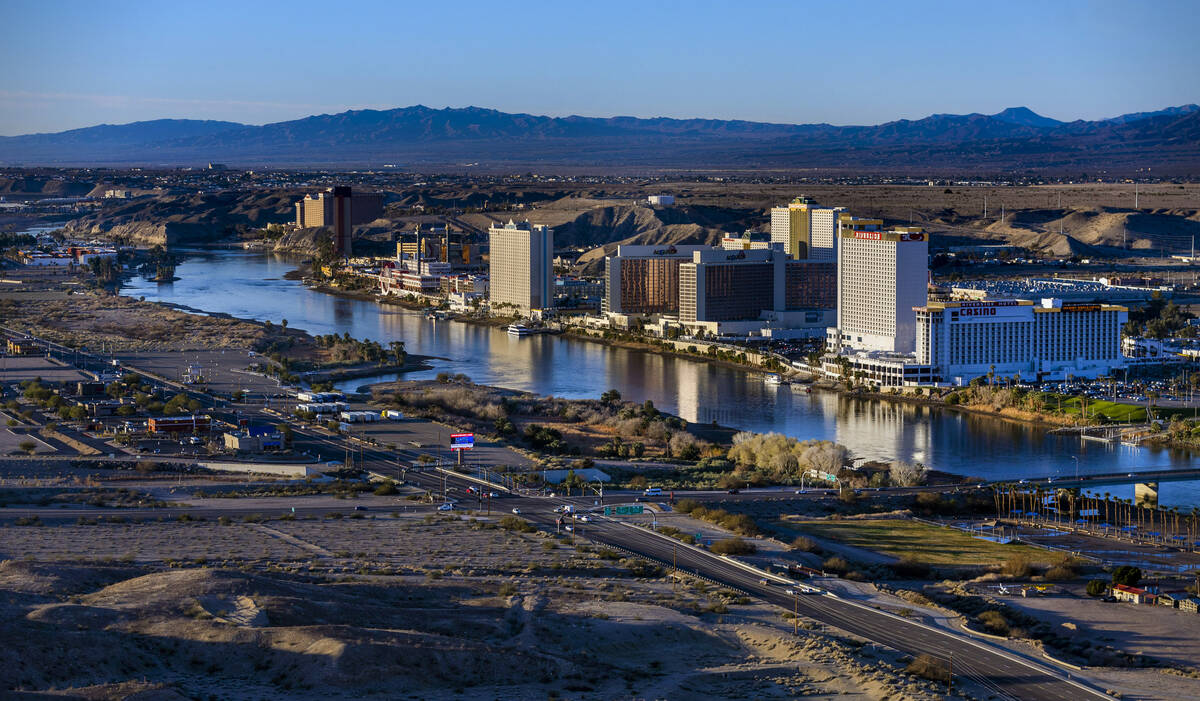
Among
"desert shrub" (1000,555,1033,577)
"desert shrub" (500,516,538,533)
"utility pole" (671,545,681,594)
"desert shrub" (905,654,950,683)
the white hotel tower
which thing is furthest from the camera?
the white hotel tower

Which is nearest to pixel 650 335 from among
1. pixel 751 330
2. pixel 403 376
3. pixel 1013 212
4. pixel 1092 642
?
pixel 751 330

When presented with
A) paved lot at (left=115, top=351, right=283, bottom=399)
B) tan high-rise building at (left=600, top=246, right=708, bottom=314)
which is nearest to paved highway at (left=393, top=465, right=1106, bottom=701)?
paved lot at (left=115, top=351, right=283, bottom=399)

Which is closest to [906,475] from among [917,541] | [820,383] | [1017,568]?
[917,541]

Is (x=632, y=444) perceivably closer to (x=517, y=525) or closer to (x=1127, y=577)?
(x=517, y=525)

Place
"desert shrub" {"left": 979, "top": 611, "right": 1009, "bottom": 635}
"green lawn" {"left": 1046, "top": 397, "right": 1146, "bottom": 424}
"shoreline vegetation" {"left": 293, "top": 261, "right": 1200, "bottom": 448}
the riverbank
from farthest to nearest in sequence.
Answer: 1. the riverbank
2. "green lawn" {"left": 1046, "top": 397, "right": 1146, "bottom": 424}
3. "shoreline vegetation" {"left": 293, "top": 261, "right": 1200, "bottom": 448}
4. "desert shrub" {"left": 979, "top": 611, "right": 1009, "bottom": 635}

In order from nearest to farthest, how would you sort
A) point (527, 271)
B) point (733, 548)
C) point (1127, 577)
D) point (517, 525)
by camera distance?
point (1127, 577)
point (733, 548)
point (517, 525)
point (527, 271)

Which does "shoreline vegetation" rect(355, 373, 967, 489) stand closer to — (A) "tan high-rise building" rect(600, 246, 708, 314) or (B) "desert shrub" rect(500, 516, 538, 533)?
(B) "desert shrub" rect(500, 516, 538, 533)

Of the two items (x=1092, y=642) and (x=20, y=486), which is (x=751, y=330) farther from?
(x=1092, y=642)
